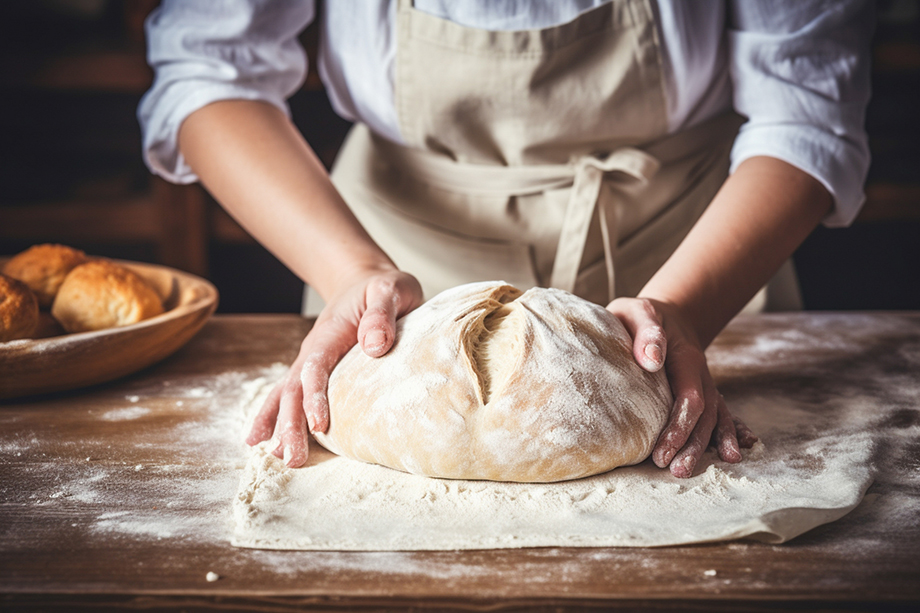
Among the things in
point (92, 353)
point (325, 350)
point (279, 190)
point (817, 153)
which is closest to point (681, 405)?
point (325, 350)

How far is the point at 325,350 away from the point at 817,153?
90 centimetres

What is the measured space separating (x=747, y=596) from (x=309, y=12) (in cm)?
123

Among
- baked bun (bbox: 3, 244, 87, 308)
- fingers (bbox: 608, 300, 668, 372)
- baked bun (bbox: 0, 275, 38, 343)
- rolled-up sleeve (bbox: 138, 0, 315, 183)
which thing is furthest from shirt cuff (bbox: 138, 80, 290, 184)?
fingers (bbox: 608, 300, 668, 372)

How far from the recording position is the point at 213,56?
1.27 metres

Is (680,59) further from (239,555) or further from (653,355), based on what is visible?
(239,555)

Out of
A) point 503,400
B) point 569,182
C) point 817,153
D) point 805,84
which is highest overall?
point 805,84

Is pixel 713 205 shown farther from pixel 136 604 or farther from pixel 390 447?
pixel 136 604

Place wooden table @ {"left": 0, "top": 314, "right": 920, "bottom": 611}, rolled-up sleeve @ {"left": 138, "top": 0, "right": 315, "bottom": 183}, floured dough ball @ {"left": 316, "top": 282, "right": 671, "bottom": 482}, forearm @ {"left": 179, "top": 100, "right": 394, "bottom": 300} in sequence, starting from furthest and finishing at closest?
1. rolled-up sleeve @ {"left": 138, "top": 0, "right": 315, "bottom": 183}
2. forearm @ {"left": 179, "top": 100, "right": 394, "bottom": 300}
3. floured dough ball @ {"left": 316, "top": 282, "right": 671, "bottom": 482}
4. wooden table @ {"left": 0, "top": 314, "right": 920, "bottom": 611}

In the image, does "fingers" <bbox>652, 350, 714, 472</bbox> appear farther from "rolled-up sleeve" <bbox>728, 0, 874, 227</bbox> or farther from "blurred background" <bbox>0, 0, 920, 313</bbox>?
"blurred background" <bbox>0, 0, 920, 313</bbox>

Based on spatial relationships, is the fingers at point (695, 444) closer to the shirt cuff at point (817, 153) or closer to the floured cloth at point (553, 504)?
the floured cloth at point (553, 504)

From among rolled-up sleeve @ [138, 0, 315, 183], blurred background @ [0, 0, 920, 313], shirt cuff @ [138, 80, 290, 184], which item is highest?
rolled-up sleeve @ [138, 0, 315, 183]

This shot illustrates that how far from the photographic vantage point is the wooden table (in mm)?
627

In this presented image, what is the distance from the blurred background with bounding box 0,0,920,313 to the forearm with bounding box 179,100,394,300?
1.24 meters

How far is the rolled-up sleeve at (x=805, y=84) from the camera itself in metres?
1.19
